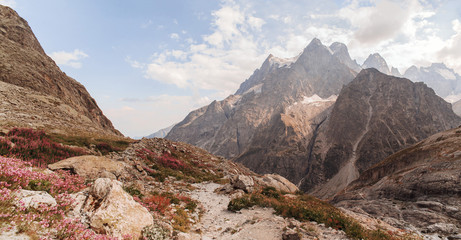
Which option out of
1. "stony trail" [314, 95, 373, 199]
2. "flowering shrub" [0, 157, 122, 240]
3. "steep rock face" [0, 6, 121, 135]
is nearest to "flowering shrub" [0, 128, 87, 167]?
"flowering shrub" [0, 157, 122, 240]

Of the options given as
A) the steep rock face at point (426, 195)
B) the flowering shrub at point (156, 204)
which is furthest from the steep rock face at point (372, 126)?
the flowering shrub at point (156, 204)

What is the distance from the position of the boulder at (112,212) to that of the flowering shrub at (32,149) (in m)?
7.26

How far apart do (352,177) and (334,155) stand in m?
35.1


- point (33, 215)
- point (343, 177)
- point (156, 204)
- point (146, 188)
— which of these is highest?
point (33, 215)

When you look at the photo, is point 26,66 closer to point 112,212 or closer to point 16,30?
point 16,30

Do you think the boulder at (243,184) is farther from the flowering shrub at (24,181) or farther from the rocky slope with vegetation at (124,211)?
the flowering shrub at (24,181)

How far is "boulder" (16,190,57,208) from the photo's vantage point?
19.1ft

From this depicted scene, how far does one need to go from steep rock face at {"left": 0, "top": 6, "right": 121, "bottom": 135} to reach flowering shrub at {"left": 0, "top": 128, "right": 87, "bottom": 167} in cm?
2083

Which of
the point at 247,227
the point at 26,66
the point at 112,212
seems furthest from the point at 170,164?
the point at 26,66

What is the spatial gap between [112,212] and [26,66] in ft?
207

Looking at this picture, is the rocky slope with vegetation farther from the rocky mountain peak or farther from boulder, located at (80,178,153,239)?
the rocky mountain peak

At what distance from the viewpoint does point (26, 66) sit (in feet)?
158

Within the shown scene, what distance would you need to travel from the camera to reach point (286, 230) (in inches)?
421

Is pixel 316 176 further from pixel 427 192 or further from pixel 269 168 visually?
pixel 427 192
